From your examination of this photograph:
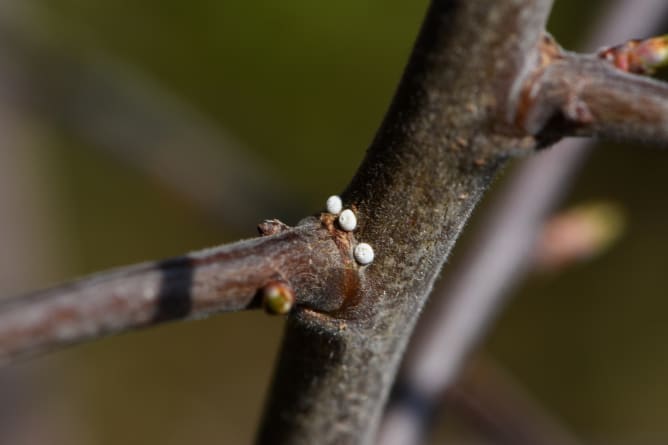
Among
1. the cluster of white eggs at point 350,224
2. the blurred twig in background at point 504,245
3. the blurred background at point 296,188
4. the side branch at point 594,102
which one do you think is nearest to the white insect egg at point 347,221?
the cluster of white eggs at point 350,224

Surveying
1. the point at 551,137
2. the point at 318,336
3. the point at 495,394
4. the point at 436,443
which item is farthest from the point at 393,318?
the point at 436,443

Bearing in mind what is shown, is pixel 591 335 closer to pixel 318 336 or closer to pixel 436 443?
pixel 436 443

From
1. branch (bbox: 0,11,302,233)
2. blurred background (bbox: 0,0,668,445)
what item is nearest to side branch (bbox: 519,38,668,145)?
branch (bbox: 0,11,302,233)

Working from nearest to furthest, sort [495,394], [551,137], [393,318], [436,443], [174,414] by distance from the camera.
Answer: [551,137] < [393,318] < [495,394] < [436,443] < [174,414]

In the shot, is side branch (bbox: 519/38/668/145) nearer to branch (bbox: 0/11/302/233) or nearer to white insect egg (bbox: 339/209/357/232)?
white insect egg (bbox: 339/209/357/232)

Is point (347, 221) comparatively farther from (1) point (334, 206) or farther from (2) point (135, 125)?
(2) point (135, 125)

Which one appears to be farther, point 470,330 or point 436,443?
point 436,443

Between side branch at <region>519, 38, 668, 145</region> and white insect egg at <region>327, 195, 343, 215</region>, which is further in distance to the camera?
white insect egg at <region>327, 195, 343, 215</region>
